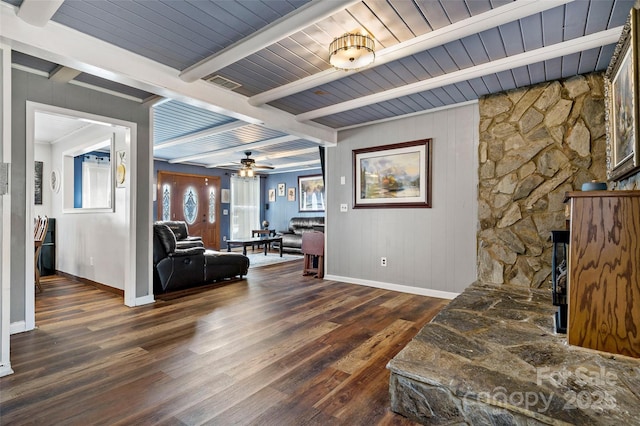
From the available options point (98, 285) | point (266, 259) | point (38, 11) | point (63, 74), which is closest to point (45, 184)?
point (98, 285)

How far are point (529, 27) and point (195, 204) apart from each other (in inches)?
326

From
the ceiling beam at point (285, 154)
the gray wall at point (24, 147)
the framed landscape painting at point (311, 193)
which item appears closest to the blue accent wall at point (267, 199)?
the framed landscape painting at point (311, 193)

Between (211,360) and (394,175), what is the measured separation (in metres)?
3.22

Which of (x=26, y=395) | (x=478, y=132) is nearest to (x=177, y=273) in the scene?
(x=26, y=395)

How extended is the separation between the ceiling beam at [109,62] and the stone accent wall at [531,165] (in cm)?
278

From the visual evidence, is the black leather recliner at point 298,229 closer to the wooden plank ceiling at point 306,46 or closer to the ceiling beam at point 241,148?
the ceiling beam at point 241,148

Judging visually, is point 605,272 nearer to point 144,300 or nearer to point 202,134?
point 144,300

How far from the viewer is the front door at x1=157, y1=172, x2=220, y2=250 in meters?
8.12

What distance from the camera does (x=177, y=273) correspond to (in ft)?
13.8

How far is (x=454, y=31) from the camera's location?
7.11 ft

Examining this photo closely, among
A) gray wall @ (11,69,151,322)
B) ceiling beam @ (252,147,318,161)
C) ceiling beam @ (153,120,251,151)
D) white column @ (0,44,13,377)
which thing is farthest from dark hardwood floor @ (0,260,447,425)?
ceiling beam @ (252,147,318,161)

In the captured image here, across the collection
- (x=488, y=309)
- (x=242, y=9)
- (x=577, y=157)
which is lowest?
(x=488, y=309)

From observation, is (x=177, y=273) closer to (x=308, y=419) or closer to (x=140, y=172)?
(x=140, y=172)

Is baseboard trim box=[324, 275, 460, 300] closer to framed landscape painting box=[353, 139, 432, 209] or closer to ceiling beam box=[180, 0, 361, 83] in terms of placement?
framed landscape painting box=[353, 139, 432, 209]
